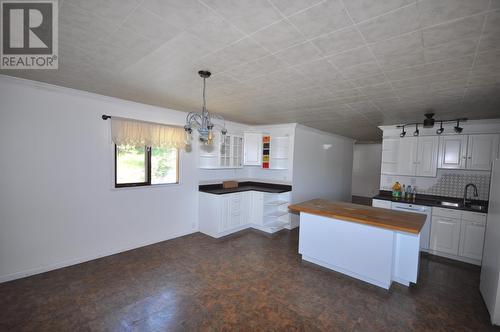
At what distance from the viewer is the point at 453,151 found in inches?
156

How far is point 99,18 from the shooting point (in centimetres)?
142

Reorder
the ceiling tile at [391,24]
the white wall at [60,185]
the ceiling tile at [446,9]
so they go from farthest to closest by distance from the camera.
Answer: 1. the white wall at [60,185]
2. the ceiling tile at [391,24]
3. the ceiling tile at [446,9]

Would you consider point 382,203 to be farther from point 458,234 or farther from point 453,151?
point 453,151

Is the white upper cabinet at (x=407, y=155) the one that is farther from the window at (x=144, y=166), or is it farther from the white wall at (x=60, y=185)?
the white wall at (x=60, y=185)

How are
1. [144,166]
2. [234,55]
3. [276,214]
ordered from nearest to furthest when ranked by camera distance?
[234,55] → [144,166] → [276,214]

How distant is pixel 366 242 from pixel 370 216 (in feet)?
1.15

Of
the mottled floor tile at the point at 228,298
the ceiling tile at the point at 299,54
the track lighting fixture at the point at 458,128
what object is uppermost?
the ceiling tile at the point at 299,54

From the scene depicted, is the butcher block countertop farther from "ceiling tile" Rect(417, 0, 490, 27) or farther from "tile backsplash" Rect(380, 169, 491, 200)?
"ceiling tile" Rect(417, 0, 490, 27)

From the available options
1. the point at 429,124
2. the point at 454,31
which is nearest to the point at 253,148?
the point at 429,124

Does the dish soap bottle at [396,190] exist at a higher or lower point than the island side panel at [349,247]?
higher

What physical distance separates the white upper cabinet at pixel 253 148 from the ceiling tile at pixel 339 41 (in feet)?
11.4

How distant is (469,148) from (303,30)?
433 cm

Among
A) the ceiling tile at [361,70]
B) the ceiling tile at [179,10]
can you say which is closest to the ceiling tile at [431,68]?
the ceiling tile at [361,70]

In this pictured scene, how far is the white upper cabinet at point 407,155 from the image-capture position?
4336mm
